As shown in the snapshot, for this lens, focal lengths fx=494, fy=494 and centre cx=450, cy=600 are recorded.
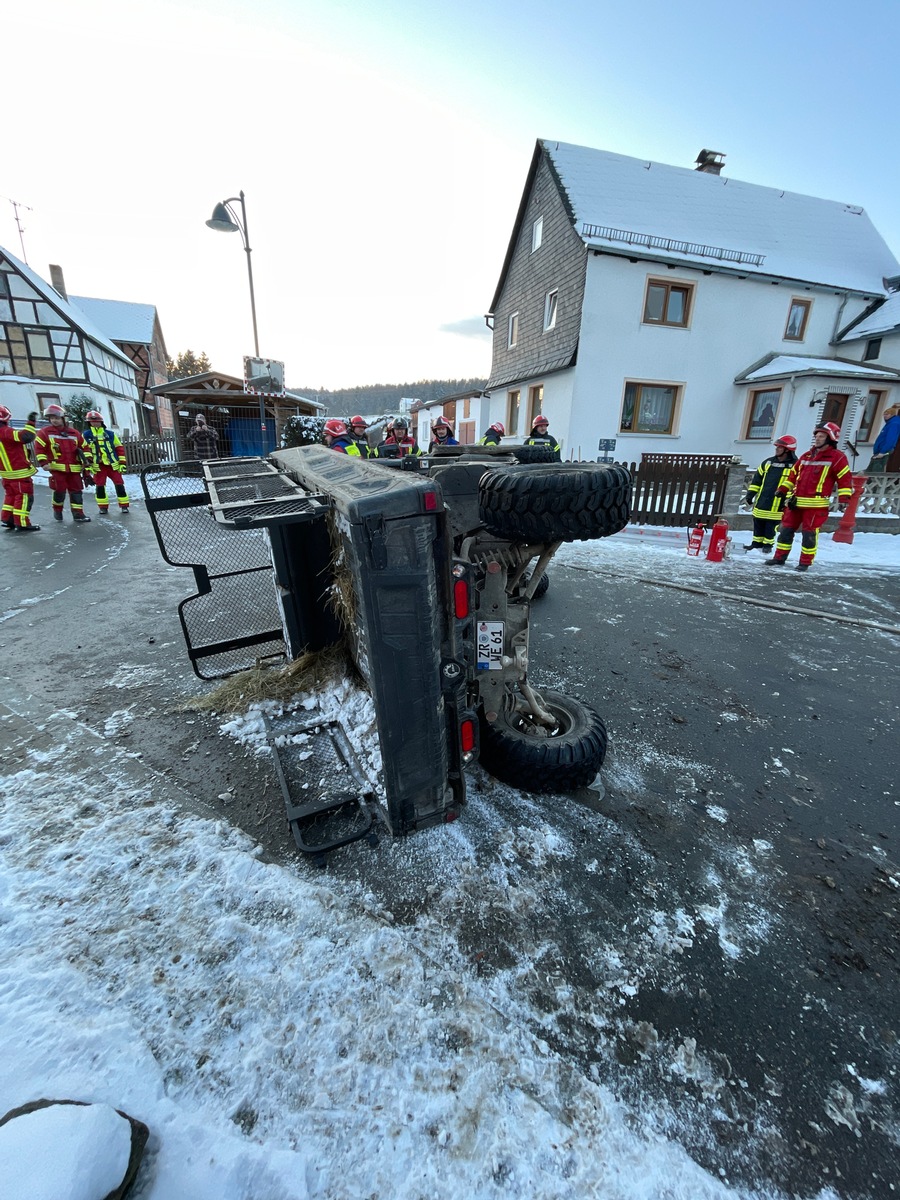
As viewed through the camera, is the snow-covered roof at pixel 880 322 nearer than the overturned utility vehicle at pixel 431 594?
No

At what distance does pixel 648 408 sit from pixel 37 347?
29031mm

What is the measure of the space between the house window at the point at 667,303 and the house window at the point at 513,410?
185 inches

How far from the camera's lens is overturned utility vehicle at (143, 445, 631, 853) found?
5.71ft

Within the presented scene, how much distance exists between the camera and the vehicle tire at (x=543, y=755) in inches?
92.0

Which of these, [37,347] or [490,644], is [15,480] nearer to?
[490,644]

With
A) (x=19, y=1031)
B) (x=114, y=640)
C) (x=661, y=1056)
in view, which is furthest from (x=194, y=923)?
(x=114, y=640)

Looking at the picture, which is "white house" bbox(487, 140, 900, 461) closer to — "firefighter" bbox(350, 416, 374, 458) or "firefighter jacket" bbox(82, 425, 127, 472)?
"firefighter" bbox(350, 416, 374, 458)

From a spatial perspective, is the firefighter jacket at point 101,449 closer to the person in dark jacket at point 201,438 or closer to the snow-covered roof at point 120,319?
the person in dark jacket at point 201,438

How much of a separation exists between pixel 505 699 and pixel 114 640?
3.58 m

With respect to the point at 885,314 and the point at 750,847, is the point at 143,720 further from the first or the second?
the point at 885,314

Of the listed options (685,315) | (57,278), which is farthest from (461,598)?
(57,278)

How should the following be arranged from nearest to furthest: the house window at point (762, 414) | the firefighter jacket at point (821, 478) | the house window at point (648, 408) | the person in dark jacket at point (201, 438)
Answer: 1. the firefighter jacket at point (821, 478)
2. the person in dark jacket at point (201, 438)
3. the house window at point (762, 414)
4. the house window at point (648, 408)

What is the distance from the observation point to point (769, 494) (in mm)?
7629

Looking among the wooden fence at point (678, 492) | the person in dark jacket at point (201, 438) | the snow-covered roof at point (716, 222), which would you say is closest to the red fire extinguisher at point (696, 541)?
the wooden fence at point (678, 492)
